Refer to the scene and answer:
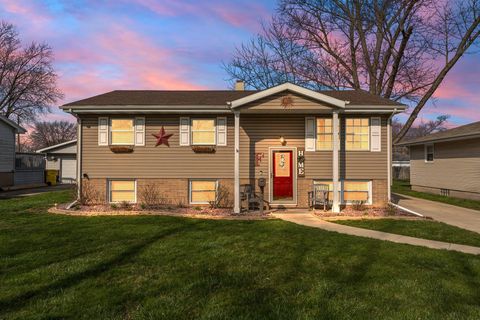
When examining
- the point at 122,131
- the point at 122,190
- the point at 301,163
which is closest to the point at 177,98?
the point at 122,131

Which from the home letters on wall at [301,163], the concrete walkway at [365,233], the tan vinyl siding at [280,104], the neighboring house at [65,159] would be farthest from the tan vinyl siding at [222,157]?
the neighboring house at [65,159]

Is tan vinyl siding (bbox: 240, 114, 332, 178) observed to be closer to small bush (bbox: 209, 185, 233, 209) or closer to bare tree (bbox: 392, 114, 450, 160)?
small bush (bbox: 209, 185, 233, 209)

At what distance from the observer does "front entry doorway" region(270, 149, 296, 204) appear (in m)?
11.6

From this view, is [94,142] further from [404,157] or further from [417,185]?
[404,157]

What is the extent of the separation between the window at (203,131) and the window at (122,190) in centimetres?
274

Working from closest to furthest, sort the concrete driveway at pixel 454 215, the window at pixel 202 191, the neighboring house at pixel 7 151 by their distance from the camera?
the concrete driveway at pixel 454 215, the window at pixel 202 191, the neighboring house at pixel 7 151

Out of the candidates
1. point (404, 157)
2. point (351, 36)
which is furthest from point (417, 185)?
point (404, 157)

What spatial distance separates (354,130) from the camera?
1159 centimetres

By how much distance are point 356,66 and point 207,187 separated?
18476 millimetres

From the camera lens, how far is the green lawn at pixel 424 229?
23.7 ft

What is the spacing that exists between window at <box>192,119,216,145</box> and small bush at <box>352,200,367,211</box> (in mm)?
5405

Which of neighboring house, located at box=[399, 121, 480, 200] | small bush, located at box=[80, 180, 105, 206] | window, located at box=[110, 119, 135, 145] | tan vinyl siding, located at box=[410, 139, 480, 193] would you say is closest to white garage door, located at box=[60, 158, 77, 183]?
small bush, located at box=[80, 180, 105, 206]

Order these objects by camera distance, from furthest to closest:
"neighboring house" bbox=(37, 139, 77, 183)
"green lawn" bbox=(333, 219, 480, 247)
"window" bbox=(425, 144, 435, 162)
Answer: "neighboring house" bbox=(37, 139, 77, 183)
"window" bbox=(425, 144, 435, 162)
"green lawn" bbox=(333, 219, 480, 247)

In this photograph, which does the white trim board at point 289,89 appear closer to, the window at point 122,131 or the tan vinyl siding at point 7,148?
the window at point 122,131
